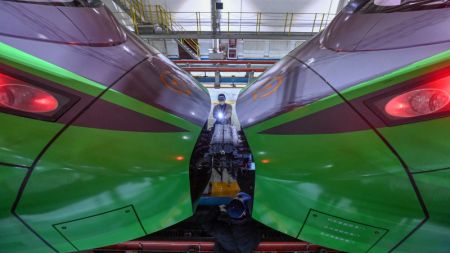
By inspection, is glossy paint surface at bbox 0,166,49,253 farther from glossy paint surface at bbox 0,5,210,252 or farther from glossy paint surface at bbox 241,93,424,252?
glossy paint surface at bbox 241,93,424,252

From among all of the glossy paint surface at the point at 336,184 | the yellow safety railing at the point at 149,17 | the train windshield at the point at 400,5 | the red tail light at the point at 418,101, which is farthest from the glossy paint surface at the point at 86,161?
the yellow safety railing at the point at 149,17

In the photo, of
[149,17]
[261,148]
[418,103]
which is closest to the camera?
[418,103]

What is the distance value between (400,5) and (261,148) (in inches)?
49.0

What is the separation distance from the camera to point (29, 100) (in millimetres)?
1041

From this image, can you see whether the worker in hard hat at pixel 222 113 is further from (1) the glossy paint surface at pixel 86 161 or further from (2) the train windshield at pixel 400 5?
(1) the glossy paint surface at pixel 86 161

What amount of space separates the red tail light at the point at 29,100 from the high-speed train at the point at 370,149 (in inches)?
34.0

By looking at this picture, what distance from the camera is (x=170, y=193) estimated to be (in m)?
1.20

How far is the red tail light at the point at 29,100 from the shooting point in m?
1.01

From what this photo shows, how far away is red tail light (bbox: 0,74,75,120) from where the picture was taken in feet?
3.32

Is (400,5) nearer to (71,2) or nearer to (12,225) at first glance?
(71,2)

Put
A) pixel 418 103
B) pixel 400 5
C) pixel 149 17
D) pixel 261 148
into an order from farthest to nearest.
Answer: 1. pixel 149 17
2. pixel 400 5
3. pixel 261 148
4. pixel 418 103

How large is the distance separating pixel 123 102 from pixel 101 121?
0.15 metres

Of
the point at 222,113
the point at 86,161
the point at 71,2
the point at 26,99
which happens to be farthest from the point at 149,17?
the point at 86,161

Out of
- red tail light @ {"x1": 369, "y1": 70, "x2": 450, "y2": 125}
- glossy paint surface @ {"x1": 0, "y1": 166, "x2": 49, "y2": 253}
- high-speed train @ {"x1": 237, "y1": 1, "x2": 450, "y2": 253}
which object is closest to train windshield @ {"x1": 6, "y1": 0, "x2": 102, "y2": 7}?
glossy paint surface @ {"x1": 0, "y1": 166, "x2": 49, "y2": 253}
